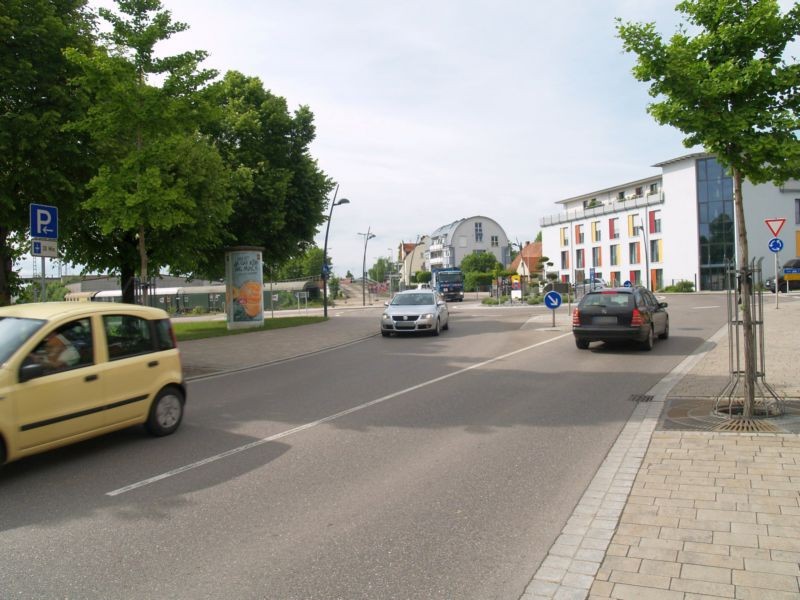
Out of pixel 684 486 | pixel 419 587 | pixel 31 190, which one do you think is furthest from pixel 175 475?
pixel 31 190

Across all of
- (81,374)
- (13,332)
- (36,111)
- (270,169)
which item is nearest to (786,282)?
(270,169)

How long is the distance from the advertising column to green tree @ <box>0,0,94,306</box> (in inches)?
374

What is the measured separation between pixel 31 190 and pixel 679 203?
61.7m

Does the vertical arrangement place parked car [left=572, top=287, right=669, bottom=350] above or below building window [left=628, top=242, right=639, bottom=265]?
below

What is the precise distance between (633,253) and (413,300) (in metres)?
54.5

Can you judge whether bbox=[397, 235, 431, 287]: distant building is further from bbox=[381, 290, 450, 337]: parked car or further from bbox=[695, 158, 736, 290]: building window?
bbox=[381, 290, 450, 337]: parked car

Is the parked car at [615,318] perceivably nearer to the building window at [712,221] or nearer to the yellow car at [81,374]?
the yellow car at [81,374]

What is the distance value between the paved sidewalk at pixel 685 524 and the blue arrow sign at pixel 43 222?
9398 millimetres

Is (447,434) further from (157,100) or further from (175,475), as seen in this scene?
(157,100)

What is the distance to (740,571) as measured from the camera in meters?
3.63

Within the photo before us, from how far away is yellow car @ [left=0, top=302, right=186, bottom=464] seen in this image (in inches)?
229

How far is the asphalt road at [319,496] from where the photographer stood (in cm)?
379

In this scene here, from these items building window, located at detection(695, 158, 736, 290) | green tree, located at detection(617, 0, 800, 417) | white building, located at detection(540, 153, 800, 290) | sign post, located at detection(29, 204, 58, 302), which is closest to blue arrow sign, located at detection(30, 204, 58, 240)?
sign post, located at detection(29, 204, 58, 302)

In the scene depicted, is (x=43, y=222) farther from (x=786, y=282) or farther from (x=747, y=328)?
(x=786, y=282)
